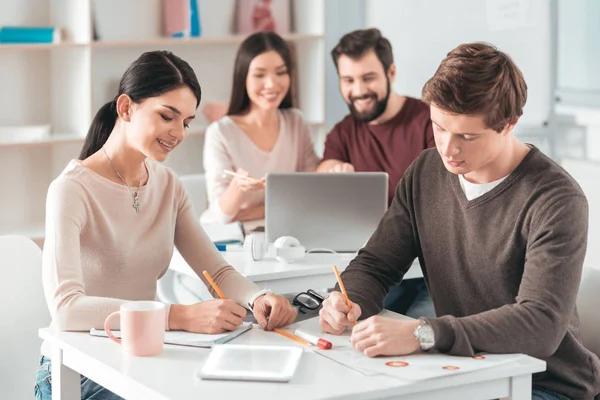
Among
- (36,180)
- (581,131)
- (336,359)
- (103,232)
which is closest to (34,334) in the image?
(103,232)

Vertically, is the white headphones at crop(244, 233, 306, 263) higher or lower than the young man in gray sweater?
lower

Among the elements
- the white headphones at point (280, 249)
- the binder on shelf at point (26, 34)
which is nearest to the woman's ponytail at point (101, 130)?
the white headphones at point (280, 249)

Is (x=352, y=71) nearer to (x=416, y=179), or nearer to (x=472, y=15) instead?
(x=472, y=15)

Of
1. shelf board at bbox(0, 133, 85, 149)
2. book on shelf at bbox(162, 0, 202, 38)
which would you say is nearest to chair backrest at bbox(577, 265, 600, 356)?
shelf board at bbox(0, 133, 85, 149)

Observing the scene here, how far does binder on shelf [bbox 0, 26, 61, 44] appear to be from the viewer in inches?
167

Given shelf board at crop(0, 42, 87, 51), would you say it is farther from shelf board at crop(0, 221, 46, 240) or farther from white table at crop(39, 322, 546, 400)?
white table at crop(39, 322, 546, 400)

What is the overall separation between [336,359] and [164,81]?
0.83 metres

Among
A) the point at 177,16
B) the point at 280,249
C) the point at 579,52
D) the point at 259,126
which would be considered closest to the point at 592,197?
the point at 579,52

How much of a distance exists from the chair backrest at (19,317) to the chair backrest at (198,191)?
136 cm

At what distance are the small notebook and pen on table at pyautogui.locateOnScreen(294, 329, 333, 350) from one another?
0.12 m

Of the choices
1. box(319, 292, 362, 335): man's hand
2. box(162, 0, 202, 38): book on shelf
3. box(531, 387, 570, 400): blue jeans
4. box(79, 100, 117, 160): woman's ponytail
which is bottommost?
box(531, 387, 570, 400): blue jeans

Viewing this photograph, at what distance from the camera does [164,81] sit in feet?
7.54

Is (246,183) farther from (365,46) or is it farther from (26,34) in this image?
(26,34)

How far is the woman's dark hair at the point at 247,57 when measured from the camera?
389 centimetres
